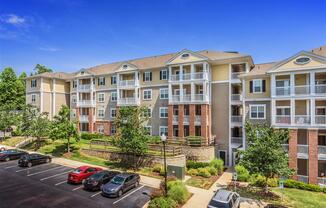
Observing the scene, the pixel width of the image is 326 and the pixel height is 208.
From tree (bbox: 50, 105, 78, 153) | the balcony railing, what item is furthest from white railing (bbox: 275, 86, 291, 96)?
tree (bbox: 50, 105, 78, 153)

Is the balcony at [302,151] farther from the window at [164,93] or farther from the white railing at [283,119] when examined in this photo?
the window at [164,93]

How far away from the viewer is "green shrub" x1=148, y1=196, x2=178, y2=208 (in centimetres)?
1454

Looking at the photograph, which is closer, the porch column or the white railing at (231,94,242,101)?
the porch column

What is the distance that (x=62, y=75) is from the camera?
4816 cm

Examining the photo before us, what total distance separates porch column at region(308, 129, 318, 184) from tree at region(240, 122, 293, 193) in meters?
5.69

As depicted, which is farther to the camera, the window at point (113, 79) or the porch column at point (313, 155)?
the window at point (113, 79)

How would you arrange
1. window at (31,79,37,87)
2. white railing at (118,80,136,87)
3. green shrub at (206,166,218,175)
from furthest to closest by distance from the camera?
window at (31,79,37,87) < white railing at (118,80,136,87) < green shrub at (206,166,218,175)

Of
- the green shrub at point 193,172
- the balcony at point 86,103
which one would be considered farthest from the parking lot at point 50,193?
the balcony at point 86,103

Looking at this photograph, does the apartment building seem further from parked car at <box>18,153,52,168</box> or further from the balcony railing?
parked car at <box>18,153,52,168</box>

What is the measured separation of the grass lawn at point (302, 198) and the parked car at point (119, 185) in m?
12.8

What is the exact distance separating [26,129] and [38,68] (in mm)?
49173

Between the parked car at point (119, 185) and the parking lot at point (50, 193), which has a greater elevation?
the parked car at point (119, 185)

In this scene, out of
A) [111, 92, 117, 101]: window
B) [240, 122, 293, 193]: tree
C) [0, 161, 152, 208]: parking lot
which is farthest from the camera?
[111, 92, 117, 101]: window

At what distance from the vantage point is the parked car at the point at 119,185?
1681 cm
